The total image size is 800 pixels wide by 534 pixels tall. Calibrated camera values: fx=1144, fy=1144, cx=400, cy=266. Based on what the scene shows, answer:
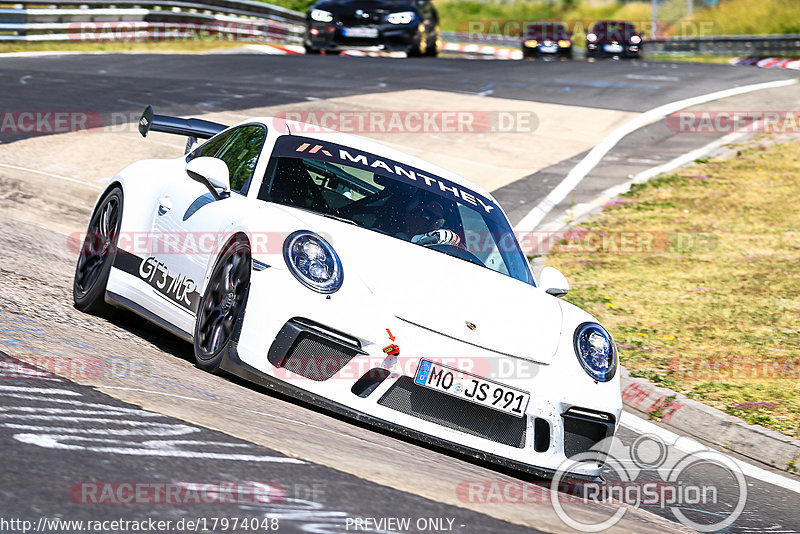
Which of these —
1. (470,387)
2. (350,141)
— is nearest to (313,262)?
(470,387)

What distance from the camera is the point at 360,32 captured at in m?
26.1

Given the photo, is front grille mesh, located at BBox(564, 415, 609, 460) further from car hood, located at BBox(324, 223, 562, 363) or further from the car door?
the car door

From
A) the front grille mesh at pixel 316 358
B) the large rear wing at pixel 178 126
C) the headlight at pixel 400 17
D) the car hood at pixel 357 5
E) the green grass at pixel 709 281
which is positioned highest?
the car hood at pixel 357 5

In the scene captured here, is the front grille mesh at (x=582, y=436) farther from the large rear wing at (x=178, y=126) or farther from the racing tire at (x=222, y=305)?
the large rear wing at (x=178, y=126)

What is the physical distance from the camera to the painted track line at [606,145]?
13047 mm

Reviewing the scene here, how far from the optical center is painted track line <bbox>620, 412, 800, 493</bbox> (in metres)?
6.35

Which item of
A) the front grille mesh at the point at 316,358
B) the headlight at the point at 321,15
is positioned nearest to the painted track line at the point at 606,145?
the front grille mesh at the point at 316,358

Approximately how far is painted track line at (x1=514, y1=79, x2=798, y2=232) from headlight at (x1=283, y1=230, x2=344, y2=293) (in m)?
6.86

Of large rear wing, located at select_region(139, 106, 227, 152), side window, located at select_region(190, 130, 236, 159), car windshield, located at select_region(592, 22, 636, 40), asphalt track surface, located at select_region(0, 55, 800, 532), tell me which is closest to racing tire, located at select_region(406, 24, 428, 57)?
car windshield, located at select_region(592, 22, 636, 40)

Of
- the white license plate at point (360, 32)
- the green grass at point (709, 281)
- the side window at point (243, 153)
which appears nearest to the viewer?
the side window at point (243, 153)

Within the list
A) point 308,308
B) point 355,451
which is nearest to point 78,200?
point 308,308

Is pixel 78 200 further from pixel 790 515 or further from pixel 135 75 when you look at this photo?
pixel 135 75

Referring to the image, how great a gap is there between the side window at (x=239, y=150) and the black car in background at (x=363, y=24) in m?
19.2

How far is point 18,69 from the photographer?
779 inches
